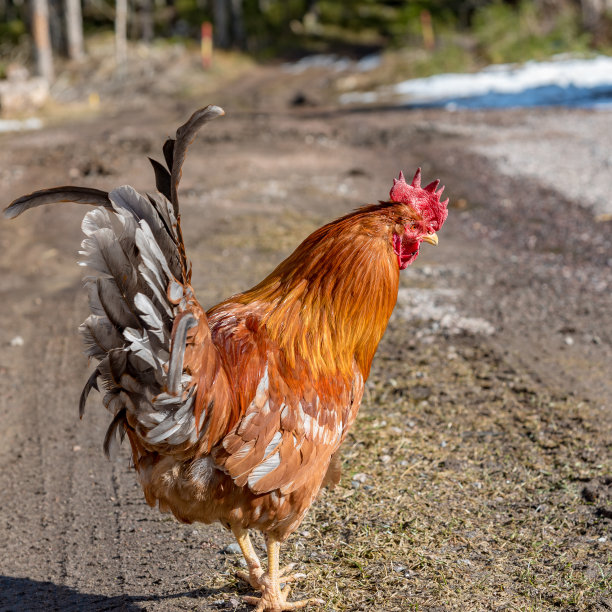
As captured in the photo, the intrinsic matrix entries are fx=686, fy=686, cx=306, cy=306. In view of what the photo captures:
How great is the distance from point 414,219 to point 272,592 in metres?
2.14

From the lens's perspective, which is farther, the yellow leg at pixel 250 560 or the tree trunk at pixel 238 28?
the tree trunk at pixel 238 28

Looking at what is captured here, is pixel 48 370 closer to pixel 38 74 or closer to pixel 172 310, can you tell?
pixel 172 310

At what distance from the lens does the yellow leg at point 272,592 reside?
3.65 metres

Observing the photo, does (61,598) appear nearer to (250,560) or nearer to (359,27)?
(250,560)

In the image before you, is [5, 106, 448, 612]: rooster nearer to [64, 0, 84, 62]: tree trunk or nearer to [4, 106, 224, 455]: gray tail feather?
[4, 106, 224, 455]: gray tail feather

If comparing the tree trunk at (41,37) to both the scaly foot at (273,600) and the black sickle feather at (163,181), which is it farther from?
the scaly foot at (273,600)

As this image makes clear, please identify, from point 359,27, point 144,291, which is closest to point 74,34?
point 359,27

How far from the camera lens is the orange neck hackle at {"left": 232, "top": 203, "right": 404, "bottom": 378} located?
137 inches

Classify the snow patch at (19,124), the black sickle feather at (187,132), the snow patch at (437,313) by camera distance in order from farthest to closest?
the snow patch at (19,124) < the snow patch at (437,313) < the black sickle feather at (187,132)

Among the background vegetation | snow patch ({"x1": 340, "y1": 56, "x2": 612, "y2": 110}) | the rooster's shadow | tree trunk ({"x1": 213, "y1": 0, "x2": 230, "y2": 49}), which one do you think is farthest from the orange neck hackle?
tree trunk ({"x1": 213, "y1": 0, "x2": 230, "y2": 49})

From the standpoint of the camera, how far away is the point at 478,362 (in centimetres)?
645

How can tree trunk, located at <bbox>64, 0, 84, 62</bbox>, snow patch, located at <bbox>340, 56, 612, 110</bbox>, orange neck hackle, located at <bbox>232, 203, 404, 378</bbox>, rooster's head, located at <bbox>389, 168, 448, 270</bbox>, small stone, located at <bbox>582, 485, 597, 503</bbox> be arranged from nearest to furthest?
orange neck hackle, located at <bbox>232, 203, 404, 378</bbox>, rooster's head, located at <bbox>389, 168, 448, 270</bbox>, small stone, located at <bbox>582, 485, 597, 503</bbox>, snow patch, located at <bbox>340, 56, 612, 110</bbox>, tree trunk, located at <bbox>64, 0, 84, 62</bbox>

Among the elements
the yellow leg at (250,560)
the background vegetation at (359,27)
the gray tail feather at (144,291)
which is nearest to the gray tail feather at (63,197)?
the gray tail feather at (144,291)

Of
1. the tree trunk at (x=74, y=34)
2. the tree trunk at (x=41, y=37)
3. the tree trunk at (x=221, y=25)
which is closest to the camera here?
the tree trunk at (x=41, y=37)
